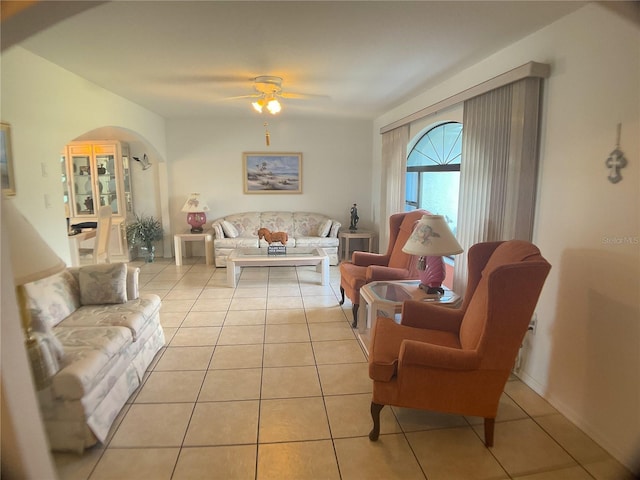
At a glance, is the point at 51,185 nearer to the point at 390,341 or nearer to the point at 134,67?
the point at 134,67

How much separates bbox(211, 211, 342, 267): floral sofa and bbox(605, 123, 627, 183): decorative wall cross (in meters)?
4.21

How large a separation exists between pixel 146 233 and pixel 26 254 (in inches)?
193

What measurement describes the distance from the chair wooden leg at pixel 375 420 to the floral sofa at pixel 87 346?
147 centimetres

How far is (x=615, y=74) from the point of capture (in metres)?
1.89

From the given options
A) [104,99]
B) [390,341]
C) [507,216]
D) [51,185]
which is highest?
[104,99]

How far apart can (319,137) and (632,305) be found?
209 inches

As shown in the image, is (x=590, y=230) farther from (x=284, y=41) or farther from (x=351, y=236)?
(x=351, y=236)

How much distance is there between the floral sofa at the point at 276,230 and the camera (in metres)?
5.74

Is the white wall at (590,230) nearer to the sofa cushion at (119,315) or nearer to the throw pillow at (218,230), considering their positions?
the sofa cushion at (119,315)

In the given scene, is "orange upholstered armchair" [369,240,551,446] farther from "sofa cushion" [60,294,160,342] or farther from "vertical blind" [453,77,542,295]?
"sofa cushion" [60,294,160,342]

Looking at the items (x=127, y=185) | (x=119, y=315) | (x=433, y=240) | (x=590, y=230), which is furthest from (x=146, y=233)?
(x=590, y=230)

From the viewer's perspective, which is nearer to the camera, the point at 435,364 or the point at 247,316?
the point at 435,364

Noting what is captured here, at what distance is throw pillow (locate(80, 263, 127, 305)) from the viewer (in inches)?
113

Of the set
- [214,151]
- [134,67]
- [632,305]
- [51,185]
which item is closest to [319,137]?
[214,151]
